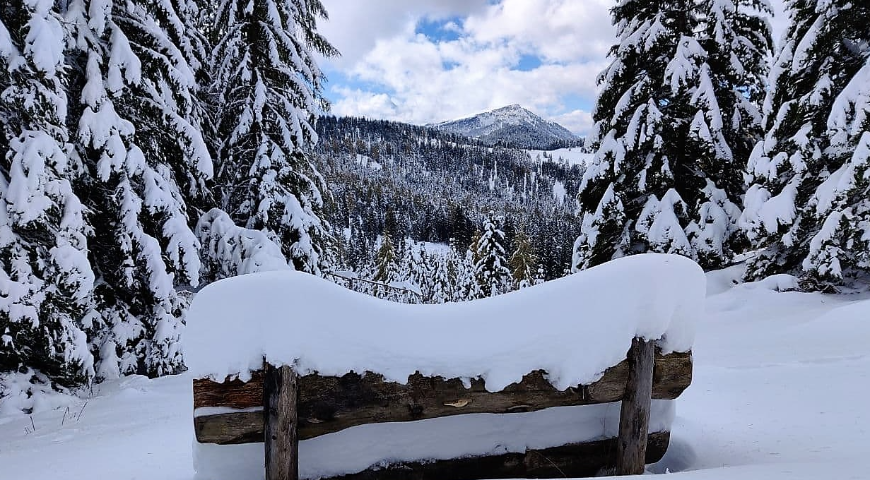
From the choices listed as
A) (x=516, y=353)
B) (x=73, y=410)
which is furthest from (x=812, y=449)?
(x=73, y=410)

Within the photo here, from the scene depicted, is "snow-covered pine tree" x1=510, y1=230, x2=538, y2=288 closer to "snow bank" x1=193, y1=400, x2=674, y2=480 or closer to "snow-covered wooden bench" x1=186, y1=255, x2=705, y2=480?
"snow bank" x1=193, y1=400, x2=674, y2=480

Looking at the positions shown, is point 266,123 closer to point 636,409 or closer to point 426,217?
point 636,409

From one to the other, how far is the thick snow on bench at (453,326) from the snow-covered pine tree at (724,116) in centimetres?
931

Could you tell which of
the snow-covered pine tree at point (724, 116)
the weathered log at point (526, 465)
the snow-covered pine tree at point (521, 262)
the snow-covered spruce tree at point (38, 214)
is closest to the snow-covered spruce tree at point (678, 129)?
the snow-covered pine tree at point (724, 116)

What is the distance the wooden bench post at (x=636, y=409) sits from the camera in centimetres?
327

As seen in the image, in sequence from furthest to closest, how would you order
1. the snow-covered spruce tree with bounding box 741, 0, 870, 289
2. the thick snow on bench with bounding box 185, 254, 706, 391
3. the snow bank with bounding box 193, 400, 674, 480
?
the snow-covered spruce tree with bounding box 741, 0, 870, 289
the snow bank with bounding box 193, 400, 674, 480
the thick snow on bench with bounding box 185, 254, 706, 391

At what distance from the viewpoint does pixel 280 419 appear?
9.38 feet

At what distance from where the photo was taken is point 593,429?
3533mm

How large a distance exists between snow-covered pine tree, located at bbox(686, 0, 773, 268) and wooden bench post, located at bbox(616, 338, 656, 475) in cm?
946

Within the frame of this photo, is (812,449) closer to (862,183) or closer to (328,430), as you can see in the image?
(328,430)

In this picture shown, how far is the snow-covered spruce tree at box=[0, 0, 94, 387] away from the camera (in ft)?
19.9

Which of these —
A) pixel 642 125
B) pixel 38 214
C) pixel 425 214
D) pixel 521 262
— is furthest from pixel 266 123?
pixel 425 214

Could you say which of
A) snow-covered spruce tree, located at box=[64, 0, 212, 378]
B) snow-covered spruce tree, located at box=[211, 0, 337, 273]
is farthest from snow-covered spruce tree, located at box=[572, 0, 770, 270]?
snow-covered spruce tree, located at box=[64, 0, 212, 378]

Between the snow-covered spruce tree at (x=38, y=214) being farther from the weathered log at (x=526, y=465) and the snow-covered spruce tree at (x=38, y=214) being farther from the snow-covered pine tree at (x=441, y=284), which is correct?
the snow-covered pine tree at (x=441, y=284)
